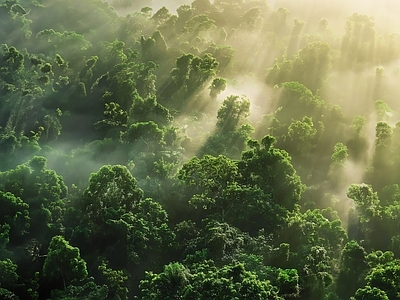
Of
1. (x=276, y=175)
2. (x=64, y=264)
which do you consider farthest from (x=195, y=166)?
(x=64, y=264)

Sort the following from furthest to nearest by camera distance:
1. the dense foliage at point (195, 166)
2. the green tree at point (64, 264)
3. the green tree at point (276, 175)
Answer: the green tree at point (276, 175)
the dense foliage at point (195, 166)
the green tree at point (64, 264)

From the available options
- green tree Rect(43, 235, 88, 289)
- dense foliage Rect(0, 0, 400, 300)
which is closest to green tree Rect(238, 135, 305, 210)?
dense foliage Rect(0, 0, 400, 300)

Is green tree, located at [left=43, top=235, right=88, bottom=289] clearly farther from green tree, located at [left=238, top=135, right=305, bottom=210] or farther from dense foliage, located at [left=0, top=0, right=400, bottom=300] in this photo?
green tree, located at [left=238, top=135, right=305, bottom=210]

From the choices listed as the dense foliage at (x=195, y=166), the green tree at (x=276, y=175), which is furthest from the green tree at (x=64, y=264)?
the green tree at (x=276, y=175)

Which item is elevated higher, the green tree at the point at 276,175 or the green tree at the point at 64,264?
the green tree at the point at 276,175

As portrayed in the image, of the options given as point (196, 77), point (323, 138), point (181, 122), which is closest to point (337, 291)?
point (323, 138)

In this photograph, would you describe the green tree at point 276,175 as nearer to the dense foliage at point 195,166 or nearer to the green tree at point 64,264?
the dense foliage at point 195,166

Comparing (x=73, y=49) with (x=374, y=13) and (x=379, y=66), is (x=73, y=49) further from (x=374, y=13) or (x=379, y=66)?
(x=374, y=13)

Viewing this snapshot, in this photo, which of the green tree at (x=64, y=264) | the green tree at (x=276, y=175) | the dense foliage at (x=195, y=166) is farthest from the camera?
the green tree at (x=276, y=175)

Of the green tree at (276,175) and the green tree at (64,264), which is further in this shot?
the green tree at (276,175)
